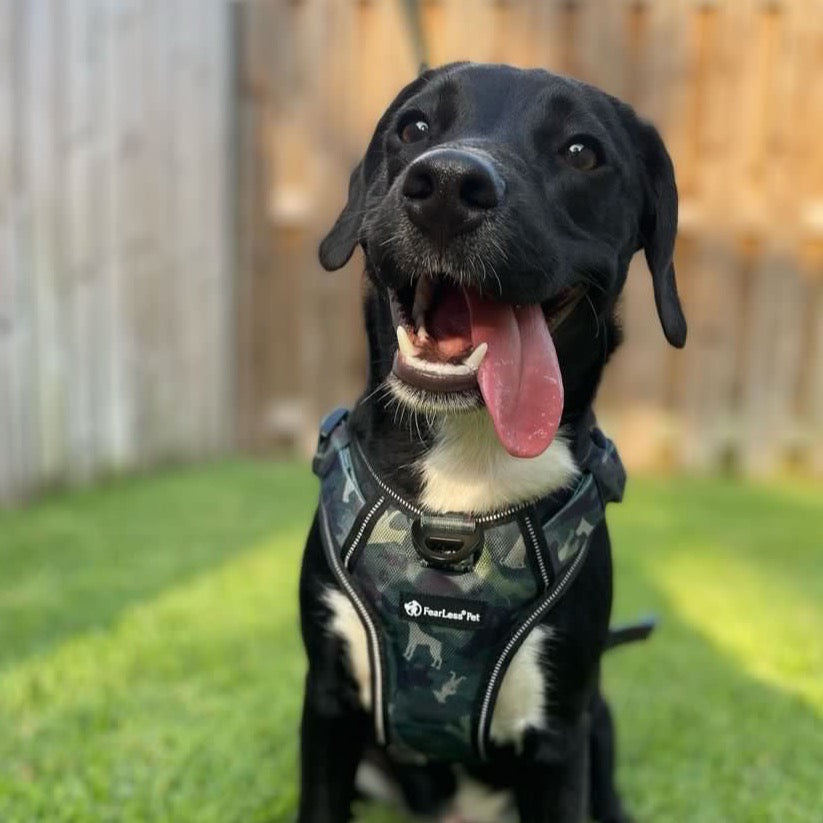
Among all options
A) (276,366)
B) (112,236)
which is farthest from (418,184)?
(276,366)

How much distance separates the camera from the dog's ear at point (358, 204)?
6.18 feet

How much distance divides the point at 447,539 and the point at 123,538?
8.01 feet

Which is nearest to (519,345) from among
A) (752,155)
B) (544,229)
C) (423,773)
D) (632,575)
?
(544,229)

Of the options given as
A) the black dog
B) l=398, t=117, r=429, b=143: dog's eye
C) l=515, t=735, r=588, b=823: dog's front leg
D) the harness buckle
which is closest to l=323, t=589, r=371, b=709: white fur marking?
the black dog

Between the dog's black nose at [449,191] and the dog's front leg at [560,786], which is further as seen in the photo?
the dog's front leg at [560,786]

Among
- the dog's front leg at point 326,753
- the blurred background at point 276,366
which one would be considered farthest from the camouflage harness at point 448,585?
the blurred background at point 276,366

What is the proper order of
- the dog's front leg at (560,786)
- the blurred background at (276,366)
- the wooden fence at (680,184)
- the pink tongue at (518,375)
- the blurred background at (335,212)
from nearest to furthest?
the pink tongue at (518,375) → the dog's front leg at (560,786) → the blurred background at (276,366) → the blurred background at (335,212) → the wooden fence at (680,184)

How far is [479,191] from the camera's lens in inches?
56.2

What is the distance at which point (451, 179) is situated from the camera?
1.40 metres

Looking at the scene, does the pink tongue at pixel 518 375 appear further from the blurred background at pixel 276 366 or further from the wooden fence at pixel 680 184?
the wooden fence at pixel 680 184

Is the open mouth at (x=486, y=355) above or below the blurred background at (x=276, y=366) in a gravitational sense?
above

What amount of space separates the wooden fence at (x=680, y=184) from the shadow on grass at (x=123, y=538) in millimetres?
721

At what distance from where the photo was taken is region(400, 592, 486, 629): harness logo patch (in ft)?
5.38

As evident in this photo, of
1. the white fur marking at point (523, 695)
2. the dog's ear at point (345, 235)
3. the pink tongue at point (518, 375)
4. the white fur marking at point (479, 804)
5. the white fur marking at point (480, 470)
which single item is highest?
the dog's ear at point (345, 235)
